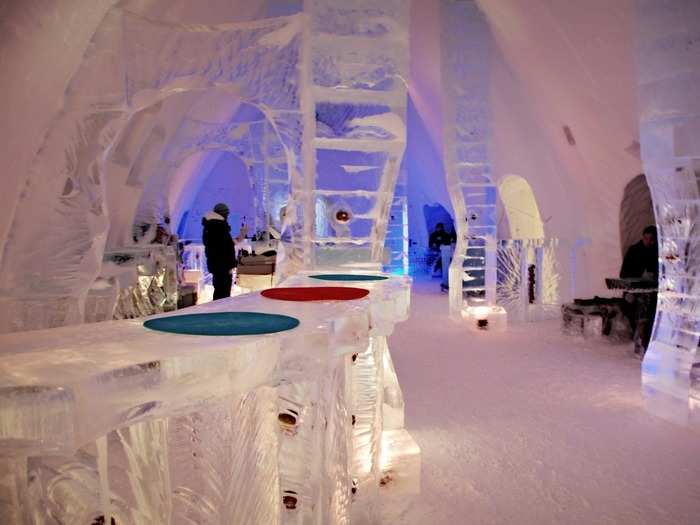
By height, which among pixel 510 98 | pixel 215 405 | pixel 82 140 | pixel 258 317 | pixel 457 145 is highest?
pixel 510 98

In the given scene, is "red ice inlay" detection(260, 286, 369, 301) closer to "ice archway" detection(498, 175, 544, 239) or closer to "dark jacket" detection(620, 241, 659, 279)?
"dark jacket" detection(620, 241, 659, 279)

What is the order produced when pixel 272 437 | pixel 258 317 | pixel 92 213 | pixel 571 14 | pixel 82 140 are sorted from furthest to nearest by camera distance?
1. pixel 571 14
2. pixel 92 213
3. pixel 82 140
4. pixel 258 317
5. pixel 272 437

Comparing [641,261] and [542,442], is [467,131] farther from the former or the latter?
[542,442]

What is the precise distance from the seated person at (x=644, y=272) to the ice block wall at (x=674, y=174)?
144cm

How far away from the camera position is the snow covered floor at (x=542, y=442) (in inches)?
103

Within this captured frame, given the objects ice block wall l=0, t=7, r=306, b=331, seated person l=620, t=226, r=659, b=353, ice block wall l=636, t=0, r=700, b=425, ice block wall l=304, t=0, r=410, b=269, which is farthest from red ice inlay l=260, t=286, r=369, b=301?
seated person l=620, t=226, r=659, b=353

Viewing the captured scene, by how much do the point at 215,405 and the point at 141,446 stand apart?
0.19 meters

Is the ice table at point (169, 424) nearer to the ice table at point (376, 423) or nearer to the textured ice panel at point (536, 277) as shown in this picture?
the ice table at point (376, 423)

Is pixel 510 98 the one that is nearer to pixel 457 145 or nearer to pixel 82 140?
pixel 457 145

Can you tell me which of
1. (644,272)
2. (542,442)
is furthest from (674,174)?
(644,272)

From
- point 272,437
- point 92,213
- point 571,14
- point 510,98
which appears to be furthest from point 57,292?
point 510,98

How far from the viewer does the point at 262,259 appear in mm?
7457

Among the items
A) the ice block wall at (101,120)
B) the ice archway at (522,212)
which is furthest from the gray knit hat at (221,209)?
the ice archway at (522,212)

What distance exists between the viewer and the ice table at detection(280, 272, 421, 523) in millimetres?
2295
